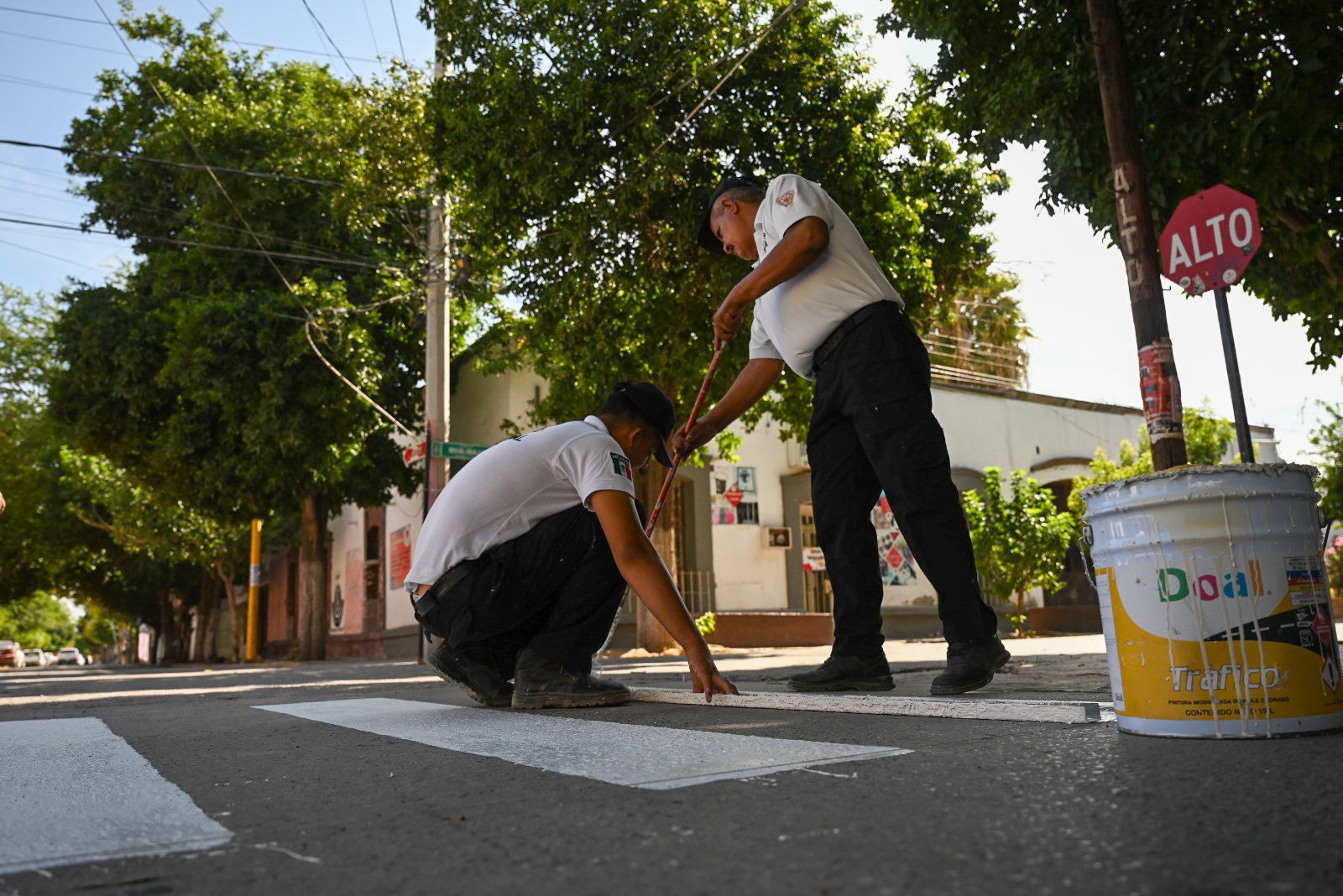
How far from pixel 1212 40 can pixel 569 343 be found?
703cm

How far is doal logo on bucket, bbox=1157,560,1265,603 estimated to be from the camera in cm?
204

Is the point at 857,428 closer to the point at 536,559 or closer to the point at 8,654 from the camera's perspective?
the point at 536,559

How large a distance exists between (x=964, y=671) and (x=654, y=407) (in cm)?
142

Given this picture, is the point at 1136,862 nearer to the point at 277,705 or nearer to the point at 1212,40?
the point at 277,705

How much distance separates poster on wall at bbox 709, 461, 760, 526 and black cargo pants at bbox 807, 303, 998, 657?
15190mm

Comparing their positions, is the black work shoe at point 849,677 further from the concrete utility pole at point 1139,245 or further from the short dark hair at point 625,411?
the concrete utility pole at point 1139,245

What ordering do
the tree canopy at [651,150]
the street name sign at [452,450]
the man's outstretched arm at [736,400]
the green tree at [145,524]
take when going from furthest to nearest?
the green tree at [145,524] < the street name sign at [452,450] < the tree canopy at [651,150] < the man's outstretched arm at [736,400]

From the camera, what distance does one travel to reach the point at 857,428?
3459 mm

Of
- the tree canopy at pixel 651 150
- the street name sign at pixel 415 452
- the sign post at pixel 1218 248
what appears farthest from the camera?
the street name sign at pixel 415 452

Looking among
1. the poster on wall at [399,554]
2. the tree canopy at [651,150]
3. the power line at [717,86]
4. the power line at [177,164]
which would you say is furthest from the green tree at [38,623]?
the power line at [717,86]

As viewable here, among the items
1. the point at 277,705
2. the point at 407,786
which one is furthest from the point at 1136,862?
the point at 277,705

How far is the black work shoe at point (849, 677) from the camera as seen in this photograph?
372cm

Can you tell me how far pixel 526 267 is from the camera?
12.0 m

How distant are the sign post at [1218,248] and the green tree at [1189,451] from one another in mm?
16515
